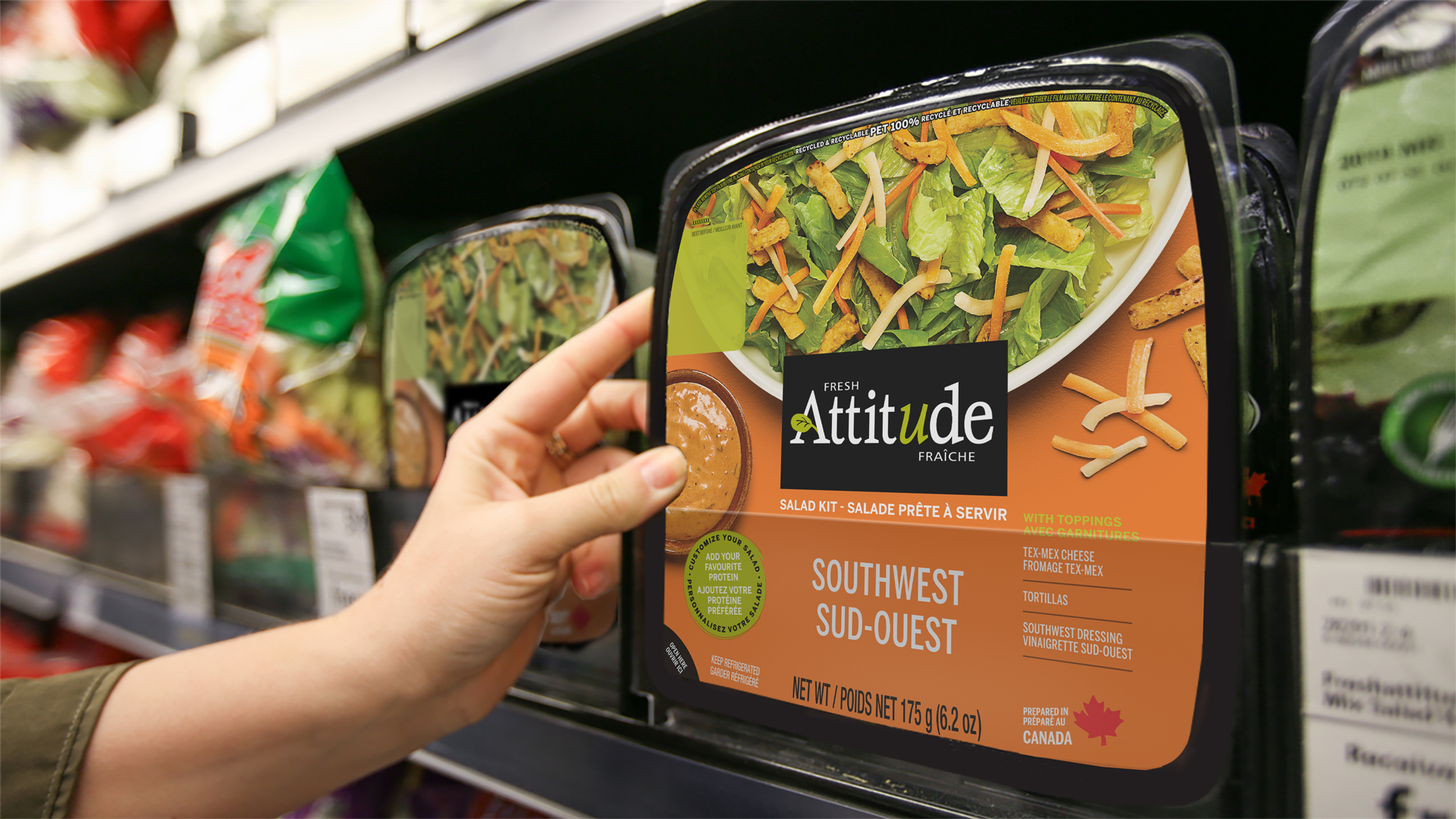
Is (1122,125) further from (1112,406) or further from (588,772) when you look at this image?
(588,772)

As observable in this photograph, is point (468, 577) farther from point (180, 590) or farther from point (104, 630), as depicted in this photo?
point (104, 630)

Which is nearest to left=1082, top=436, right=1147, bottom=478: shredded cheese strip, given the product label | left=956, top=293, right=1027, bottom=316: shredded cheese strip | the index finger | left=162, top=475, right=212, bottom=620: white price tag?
the product label

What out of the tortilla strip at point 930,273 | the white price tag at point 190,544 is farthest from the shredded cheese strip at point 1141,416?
the white price tag at point 190,544

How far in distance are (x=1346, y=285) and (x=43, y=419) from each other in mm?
2222

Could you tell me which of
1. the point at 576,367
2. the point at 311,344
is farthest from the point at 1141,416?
the point at 311,344

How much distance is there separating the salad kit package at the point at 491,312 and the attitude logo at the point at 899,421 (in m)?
0.28

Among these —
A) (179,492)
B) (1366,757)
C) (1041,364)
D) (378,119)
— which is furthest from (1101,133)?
(179,492)

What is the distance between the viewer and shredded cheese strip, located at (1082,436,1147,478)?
39 centimetres

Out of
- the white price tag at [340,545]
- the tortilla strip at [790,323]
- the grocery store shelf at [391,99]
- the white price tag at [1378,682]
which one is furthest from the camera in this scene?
the white price tag at [340,545]

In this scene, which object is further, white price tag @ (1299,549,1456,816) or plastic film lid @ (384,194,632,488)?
plastic film lid @ (384,194,632,488)

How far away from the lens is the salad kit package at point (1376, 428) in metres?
0.31

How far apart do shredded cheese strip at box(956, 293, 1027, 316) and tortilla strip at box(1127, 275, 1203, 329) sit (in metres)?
0.06

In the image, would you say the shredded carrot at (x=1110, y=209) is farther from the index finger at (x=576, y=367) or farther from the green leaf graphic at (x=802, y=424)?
the index finger at (x=576, y=367)

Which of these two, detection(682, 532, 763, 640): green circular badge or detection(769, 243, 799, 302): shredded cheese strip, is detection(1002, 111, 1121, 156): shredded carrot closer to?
detection(769, 243, 799, 302): shredded cheese strip
